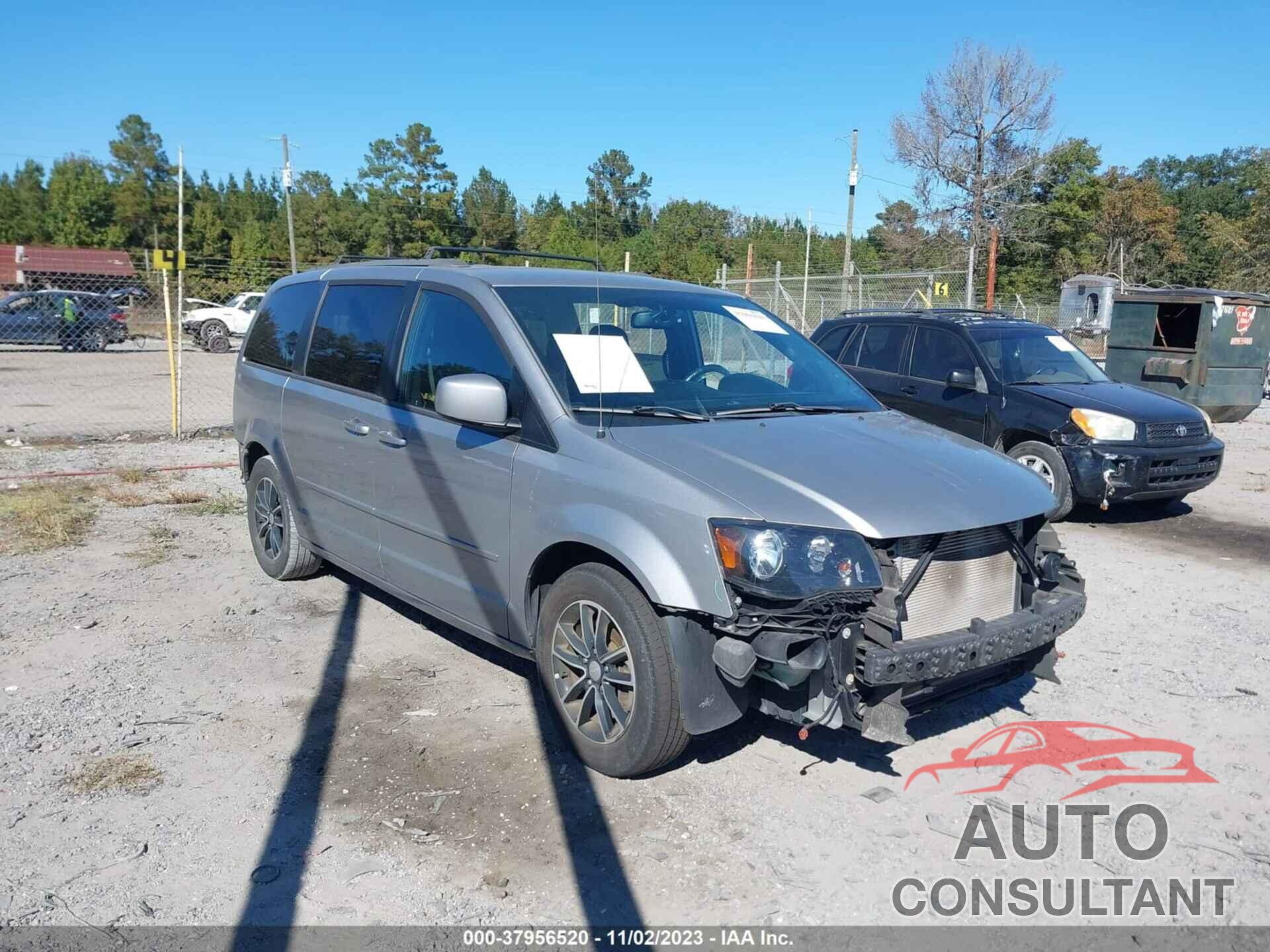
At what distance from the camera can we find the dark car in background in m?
25.5

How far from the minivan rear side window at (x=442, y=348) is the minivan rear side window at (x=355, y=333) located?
0.22 m

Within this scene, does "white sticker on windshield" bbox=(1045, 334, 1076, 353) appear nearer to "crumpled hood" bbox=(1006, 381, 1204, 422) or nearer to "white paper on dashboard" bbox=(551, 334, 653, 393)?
"crumpled hood" bbox=(1006, 381, 1204, 422)

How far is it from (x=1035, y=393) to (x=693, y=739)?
5608 millimetres

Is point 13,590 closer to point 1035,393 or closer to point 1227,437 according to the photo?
point 1035,393

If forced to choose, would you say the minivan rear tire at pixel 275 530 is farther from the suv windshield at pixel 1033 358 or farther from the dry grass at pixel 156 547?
the suv windshield at pixel 1033 358

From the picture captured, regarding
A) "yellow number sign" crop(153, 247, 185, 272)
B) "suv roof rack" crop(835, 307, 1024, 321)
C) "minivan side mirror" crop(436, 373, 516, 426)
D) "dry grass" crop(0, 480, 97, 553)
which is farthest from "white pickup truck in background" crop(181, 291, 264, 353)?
"minivan side mirror" crop(436, 373, 516, 426)

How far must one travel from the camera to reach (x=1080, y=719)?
14.1 feet

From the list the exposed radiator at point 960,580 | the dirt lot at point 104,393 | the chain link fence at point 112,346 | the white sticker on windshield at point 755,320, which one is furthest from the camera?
the chain link fence at point 112,346

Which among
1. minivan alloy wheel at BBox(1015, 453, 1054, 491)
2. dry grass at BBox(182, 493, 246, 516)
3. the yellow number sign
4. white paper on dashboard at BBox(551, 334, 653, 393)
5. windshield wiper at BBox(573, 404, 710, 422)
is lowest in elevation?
dry grass at BBox(182, 493, 246, 516)

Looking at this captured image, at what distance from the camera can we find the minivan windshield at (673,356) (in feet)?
13.0

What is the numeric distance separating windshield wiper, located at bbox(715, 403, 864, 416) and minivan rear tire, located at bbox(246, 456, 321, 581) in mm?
2979

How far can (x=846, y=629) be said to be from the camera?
3.16m

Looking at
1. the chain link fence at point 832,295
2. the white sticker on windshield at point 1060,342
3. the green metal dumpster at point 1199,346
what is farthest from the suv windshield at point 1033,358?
the chain link fence at point 832,295

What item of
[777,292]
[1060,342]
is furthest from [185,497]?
[777,292]
